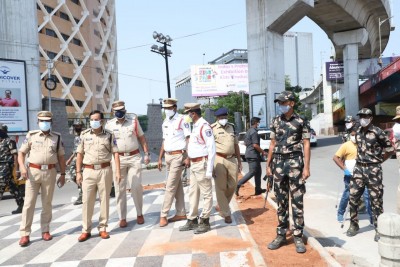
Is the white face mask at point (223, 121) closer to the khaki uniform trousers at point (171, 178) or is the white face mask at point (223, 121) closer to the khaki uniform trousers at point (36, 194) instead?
the khaki uniform trousers at point (171, 178)

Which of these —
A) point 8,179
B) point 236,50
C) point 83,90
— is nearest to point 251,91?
point 8,179

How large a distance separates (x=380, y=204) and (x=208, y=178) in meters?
2.46

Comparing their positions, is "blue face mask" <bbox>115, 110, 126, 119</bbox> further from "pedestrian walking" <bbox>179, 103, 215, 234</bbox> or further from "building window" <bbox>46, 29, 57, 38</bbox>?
"building window" <bbox>46, 29, 57, 38</bbox>

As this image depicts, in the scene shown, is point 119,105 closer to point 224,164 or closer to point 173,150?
point 173,150

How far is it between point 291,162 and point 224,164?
5.35 ft

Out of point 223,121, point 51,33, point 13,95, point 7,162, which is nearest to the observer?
point 223,121

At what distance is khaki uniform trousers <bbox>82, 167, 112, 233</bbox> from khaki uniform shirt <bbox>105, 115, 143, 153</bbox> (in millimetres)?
631

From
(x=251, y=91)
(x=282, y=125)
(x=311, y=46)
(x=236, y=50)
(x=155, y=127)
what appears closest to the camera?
(x=282, y=125)

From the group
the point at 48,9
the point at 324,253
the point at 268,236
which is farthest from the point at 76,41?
the point at 324,253

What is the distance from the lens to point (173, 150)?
5.95m

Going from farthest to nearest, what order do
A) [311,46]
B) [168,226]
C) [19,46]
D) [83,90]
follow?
[311,46], [83,90], [19,46], [168,226]

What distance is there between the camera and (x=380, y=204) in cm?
509

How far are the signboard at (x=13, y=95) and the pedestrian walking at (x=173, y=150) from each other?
10.4 meters

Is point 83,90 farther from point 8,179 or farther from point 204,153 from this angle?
point 204,153
